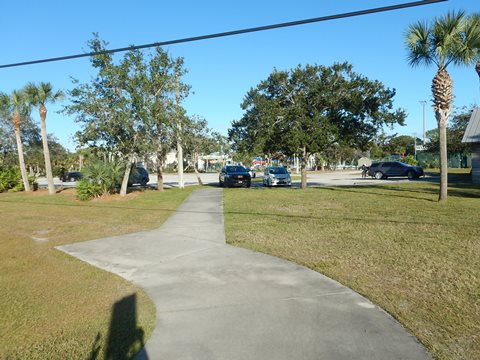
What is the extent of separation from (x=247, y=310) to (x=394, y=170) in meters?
33.7

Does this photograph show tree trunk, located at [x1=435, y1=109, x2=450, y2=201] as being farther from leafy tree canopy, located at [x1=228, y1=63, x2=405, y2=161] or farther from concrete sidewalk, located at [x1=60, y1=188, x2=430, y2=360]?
concrete sidewalk, located at [x1=60, y1=188, x2=430, y2=360]

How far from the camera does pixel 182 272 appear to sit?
666 centimetres

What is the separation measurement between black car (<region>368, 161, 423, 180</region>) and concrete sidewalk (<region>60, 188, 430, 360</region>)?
3016 cm

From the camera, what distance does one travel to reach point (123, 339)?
411 cm

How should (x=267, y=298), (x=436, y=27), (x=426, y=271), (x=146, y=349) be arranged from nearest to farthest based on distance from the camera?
(x=146, y=349) → (x=267, y=298) → (x=426, y=271) → (x=436, y=27)

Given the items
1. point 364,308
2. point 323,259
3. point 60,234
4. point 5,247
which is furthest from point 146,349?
point 60,234

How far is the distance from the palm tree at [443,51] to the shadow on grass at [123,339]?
1392 cm

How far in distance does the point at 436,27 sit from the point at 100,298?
1485 cm

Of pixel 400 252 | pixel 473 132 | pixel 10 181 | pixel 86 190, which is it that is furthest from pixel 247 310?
pixel 10 181

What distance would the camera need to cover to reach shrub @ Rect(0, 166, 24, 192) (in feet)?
94.8

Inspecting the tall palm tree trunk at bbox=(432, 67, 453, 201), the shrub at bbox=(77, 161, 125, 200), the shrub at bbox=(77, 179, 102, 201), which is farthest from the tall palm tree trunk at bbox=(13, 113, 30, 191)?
the tall palm tree trunk at bbox=(432, 67, 453, 201)

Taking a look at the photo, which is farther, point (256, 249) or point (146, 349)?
point (256, 249)

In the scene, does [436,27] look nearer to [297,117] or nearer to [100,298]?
[297,117]

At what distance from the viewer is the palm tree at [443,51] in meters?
14.9
